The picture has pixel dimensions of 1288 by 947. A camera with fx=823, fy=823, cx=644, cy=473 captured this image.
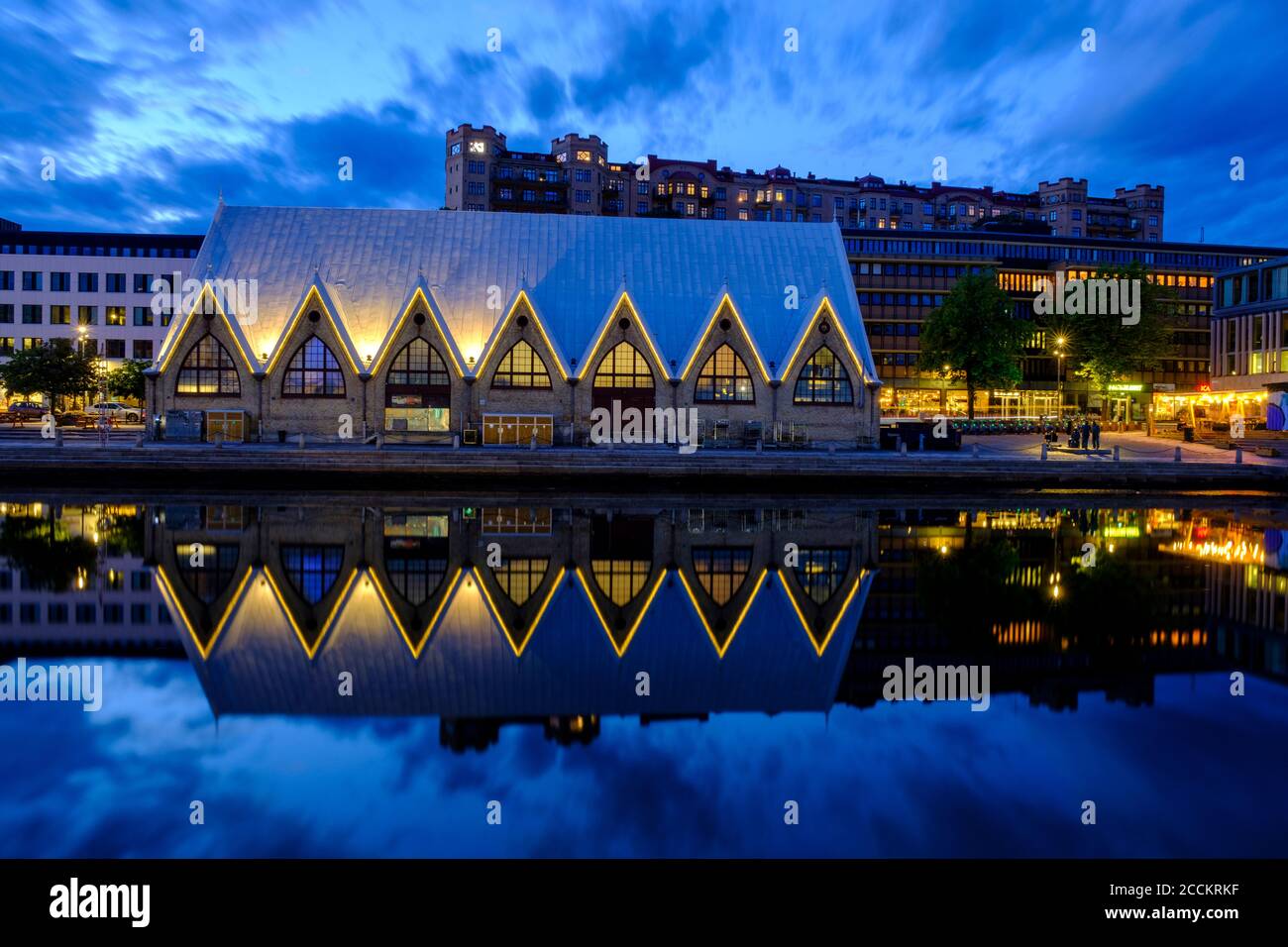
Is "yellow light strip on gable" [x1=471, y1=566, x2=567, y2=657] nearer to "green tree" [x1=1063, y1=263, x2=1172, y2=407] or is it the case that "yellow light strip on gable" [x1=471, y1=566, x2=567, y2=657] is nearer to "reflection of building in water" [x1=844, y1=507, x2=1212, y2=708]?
"reflection of building in water" [x1=844, y1=507, x2=1212, y2=708]

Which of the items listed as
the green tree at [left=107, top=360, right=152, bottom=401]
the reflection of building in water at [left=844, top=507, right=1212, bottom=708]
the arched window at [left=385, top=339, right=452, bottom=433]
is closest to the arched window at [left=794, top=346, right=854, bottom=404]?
the arched window at [left=385, top=339, right=452, bottom=433]

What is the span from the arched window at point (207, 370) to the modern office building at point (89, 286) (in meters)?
57.8

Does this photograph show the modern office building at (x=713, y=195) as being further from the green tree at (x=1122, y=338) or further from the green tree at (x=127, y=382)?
the green tree at (x=127, y=382)

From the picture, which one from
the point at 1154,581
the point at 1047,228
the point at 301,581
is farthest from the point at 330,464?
the point at 1047,228

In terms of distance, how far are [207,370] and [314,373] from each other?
19.7ft

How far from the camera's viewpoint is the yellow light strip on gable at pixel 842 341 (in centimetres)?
4932

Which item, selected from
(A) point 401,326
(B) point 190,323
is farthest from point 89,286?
(A) point 401,326

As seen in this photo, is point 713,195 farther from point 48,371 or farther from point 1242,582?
point 1242,582

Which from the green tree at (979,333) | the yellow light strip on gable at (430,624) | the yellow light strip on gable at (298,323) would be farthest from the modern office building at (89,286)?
the yellow light strip on gable at (430,624)

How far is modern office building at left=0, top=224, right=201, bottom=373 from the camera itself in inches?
3794

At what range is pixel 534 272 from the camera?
173ft

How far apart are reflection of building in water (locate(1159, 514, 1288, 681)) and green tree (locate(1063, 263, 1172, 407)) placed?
142ft

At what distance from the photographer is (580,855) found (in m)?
7.62
